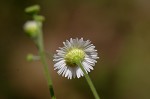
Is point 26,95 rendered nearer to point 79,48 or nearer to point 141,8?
point 141,8

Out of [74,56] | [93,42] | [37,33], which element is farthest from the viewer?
[93,42]

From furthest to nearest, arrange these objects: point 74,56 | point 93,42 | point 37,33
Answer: point 93,42 → point 74,56 → point 37,33

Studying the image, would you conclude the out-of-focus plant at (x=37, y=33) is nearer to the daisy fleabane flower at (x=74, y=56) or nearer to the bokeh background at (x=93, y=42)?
the daisy fleabane flower at (x=74, y=56)

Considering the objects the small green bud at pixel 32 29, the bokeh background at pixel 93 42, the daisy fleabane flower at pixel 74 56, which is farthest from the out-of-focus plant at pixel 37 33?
the bokeh background at pixel 93 42

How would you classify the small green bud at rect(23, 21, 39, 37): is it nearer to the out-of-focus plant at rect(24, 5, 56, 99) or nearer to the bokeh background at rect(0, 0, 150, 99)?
the out-of-focus plant at rect(24, 5, 56, 99)

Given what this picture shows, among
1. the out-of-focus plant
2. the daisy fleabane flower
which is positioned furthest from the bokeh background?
the out-of-focus plant

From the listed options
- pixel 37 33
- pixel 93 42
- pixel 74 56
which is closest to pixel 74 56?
pixel 74 56

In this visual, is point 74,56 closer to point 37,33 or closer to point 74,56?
point 74,56
